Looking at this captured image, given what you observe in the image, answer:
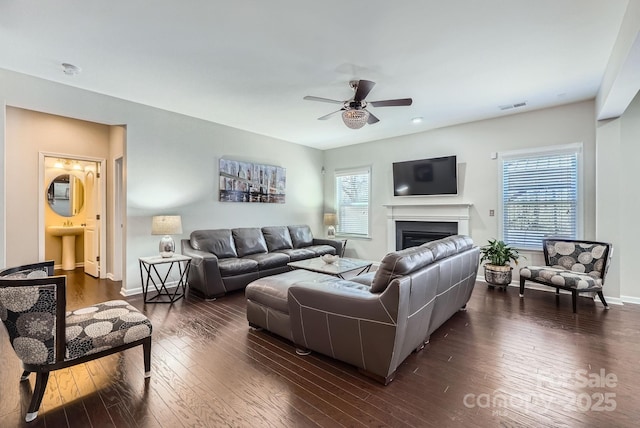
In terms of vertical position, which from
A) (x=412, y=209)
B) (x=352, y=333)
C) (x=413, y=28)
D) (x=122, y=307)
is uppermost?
(x=413, y=28)

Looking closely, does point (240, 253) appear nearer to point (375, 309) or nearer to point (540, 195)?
point (375, 309)

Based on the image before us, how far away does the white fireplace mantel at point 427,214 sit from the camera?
5208 mm

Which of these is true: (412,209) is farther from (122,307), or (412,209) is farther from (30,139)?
(30,139)

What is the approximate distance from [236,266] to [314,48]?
3083 mm

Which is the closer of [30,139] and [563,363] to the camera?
[563,363]

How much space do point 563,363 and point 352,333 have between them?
1.81 meters

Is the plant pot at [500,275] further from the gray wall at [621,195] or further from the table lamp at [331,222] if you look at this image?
the table lamp at [331,222]

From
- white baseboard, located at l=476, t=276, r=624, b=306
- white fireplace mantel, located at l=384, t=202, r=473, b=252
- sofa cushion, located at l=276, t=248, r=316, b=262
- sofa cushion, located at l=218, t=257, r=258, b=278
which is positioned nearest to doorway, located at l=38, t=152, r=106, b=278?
sofa cushion, located at l=218, t=257, r=258, b=278

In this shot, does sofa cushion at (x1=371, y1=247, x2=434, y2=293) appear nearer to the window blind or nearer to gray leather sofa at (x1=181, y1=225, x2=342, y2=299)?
gray leather sofa at (x1=181, y1=225, x2=342, y2=299)

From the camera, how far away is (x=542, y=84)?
12.0ft

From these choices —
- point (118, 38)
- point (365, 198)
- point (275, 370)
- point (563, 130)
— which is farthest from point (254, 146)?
point (563, 130)

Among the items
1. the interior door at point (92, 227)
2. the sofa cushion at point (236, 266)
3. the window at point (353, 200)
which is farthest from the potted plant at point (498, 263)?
the interior door at point (92, 227)

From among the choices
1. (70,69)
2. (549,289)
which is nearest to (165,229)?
(70,69)

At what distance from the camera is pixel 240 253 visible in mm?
5055
